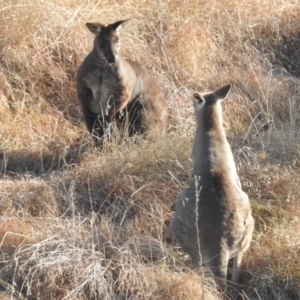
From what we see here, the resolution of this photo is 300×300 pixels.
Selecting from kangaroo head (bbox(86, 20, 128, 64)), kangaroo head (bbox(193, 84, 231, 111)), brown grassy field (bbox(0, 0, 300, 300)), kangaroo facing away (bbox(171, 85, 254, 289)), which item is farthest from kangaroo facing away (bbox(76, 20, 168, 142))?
kangaroo facing away (bbox(171, 85, 254, 289))

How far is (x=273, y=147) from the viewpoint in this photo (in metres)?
7.72

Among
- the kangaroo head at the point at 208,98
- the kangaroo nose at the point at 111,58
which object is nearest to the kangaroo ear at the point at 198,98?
the kangaroo head at the point at 208,98

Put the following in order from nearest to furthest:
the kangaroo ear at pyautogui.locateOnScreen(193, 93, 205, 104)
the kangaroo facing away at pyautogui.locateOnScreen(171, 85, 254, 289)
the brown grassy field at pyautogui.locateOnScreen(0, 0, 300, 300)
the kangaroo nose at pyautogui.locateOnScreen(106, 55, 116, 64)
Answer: the kangaroo facing away at pyautogui.locateOnScreen(171, 85, 254, 289) → the brown grassy field at pyautogui.locateOnScreen(0, 0, 300, 300) → the kangaroo ear at pyautogui.locateOnScreen(193, 93, 205, 104) → the kangaroo nose at pyautogui.locateOnScreen(106, 55, 116, 64)

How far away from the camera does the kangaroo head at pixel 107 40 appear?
8.12m

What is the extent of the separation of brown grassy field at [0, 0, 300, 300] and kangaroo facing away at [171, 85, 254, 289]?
7.5 inches

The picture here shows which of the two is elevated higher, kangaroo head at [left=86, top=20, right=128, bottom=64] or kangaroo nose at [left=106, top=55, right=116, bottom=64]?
kangaroo head at [left=86, top=20, right=128, bottom=64]

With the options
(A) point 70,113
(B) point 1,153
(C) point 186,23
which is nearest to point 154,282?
(B) point 1,153

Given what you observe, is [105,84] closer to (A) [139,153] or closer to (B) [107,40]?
(B) [107,40]

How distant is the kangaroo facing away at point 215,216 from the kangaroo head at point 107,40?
232 centimetres

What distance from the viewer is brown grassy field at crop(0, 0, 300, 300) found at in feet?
19.2

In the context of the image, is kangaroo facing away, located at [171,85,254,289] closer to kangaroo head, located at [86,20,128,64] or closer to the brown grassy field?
the brown grassy field

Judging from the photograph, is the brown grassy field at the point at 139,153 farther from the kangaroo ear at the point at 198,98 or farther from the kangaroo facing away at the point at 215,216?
the kangaroo ear at the point at 198,98

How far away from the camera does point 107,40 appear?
817 cm

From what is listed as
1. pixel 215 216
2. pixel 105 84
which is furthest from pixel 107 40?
pixel 215 216
